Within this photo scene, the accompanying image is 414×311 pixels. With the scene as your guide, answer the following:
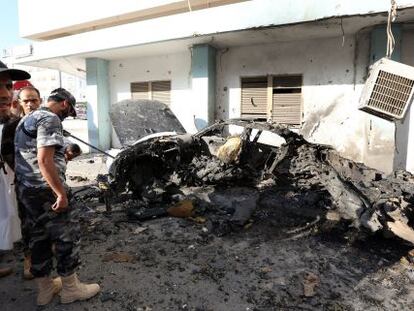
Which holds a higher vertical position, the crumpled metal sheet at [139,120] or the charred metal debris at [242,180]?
the crumpled metal sheet at [139,120]

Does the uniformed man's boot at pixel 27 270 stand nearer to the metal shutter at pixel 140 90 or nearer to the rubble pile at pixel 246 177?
the rubble pile at pixel 246 177

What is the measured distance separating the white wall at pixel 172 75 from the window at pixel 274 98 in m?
1.51

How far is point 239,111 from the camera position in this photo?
8.48m

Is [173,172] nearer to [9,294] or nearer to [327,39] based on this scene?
[9,294]

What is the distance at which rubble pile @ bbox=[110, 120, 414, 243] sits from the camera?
3734 millimetres

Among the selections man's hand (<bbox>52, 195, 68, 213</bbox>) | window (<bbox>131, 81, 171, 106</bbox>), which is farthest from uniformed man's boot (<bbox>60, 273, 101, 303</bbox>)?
window (<bbox>131, 81, 171, 106</bbox>)

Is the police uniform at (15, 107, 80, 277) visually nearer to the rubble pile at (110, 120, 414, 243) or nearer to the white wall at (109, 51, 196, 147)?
the rubble pile at (110, 120, 414, 243)

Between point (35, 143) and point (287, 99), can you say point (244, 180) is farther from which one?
point (287, 99)

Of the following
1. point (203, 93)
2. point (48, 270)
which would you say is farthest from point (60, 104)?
point (203, 93)

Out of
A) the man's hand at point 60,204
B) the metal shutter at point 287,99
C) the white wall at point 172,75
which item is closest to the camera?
the man's hand at point 60,204

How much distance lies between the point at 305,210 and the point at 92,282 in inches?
115

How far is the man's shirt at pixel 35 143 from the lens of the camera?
236 centimetres

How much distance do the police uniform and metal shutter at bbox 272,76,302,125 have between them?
6.16 m

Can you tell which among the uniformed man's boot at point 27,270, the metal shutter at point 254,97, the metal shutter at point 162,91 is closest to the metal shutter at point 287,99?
the metal shutter at point 254,97
